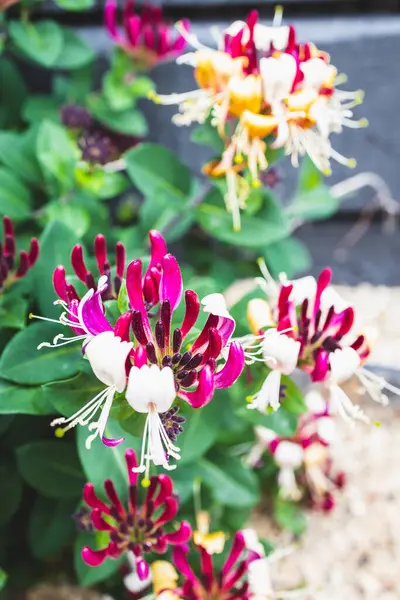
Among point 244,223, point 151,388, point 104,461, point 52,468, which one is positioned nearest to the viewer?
point 151,388

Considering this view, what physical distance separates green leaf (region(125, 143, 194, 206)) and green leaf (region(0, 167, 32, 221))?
0.49 feet

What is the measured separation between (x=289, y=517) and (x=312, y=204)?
1.69 ft

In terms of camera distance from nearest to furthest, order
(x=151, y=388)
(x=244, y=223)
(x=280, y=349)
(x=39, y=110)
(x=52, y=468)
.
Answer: (x=151, y=388), (x=280, y=349), (x=52, y=468), (x=244, y=223), (x=39, y=110)

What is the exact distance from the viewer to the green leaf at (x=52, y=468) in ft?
2.46

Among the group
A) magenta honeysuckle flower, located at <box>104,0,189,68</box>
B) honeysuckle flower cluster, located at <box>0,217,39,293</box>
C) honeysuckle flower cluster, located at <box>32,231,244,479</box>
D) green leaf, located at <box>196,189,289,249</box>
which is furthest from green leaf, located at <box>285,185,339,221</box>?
honeysuckle flower cluster, located at <box>32,231,244,479</box>

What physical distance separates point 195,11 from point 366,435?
877 millimetres

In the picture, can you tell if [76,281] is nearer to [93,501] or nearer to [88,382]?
[88,382]

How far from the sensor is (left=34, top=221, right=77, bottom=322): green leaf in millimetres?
680

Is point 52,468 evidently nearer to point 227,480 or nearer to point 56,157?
point 227,480

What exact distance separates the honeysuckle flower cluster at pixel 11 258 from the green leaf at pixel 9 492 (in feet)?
0.80

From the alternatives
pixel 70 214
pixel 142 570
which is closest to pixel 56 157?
pixel 70 214

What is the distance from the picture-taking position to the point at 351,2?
4.17 ft

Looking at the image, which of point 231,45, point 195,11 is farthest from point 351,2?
point 231,45

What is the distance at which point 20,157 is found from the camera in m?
0.93
